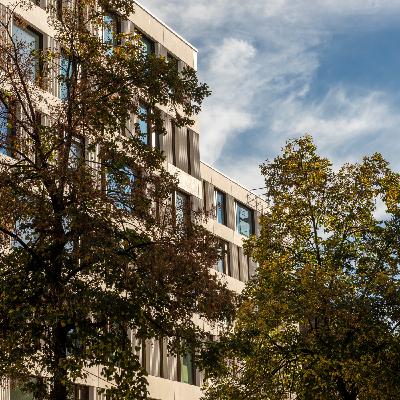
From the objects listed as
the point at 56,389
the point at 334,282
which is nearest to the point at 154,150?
the point at 56,389

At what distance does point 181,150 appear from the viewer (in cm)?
5453

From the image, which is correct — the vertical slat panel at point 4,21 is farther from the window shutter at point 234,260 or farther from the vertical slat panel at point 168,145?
the window shutter at point 234,260

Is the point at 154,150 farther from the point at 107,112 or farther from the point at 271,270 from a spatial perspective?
the point at 271,270

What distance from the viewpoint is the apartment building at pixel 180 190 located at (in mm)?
42688

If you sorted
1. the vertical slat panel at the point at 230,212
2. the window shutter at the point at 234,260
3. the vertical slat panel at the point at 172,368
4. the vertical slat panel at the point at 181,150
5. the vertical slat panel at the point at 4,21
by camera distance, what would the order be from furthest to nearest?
the vertical slat panel at the point at 230,212, the window shutter at the point at 234,260, the vertical slat panel at the point at 181,150, the vertical slat panel at the point at 172,368, the vertical slat panel at the point at 4,21

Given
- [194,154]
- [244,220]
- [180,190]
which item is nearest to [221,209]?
[244,220]

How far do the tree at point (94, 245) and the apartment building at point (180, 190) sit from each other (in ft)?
49.5

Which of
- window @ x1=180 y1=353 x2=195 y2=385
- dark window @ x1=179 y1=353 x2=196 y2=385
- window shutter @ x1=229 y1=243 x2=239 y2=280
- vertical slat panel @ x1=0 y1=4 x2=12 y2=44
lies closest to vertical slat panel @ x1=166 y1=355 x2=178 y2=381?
dark window @ x1=179 y1=353 x2=196 y2=385

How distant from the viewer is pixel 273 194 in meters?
35.3

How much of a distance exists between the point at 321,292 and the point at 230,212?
3443 cm

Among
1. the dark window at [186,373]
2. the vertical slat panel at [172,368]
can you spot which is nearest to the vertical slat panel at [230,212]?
the dark window at [186,373]

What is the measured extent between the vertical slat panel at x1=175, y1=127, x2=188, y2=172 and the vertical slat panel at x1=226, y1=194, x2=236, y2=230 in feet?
37.4

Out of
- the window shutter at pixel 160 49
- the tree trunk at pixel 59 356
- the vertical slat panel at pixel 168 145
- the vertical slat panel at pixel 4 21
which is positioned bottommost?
the tree trunk at pixel 59 356

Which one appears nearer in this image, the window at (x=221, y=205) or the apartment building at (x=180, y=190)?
the apartment building at (x=180, y=190)
